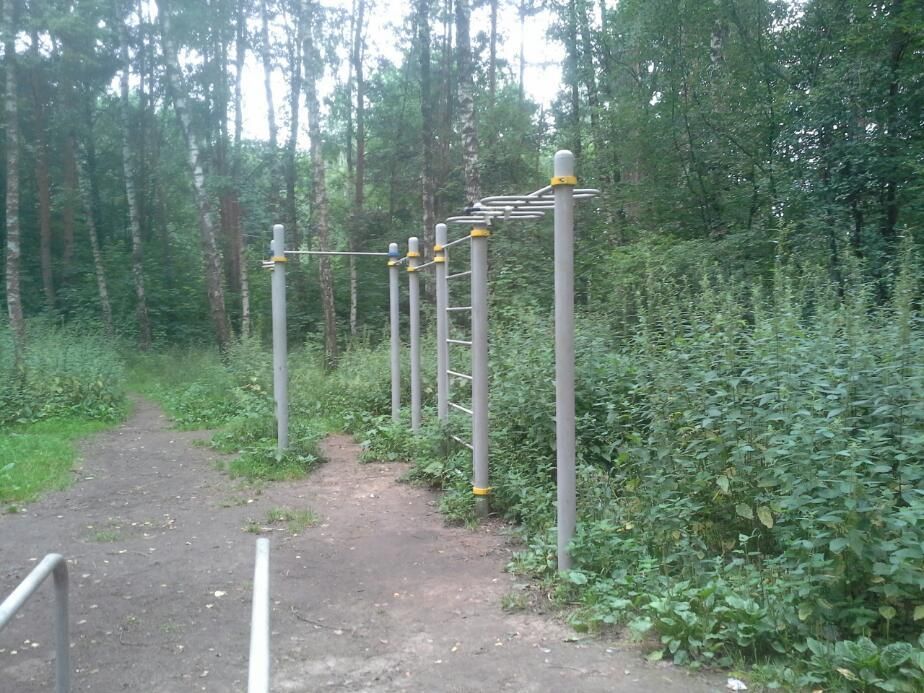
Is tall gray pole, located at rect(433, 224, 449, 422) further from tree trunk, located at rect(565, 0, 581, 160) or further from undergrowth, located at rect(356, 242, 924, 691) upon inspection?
tree trunk, located at rect(565, 0, 581, 160)

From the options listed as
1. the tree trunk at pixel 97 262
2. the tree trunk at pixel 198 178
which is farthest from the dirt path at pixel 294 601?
the tree trunk at pixel 97 262

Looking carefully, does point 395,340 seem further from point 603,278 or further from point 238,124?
point 238,124

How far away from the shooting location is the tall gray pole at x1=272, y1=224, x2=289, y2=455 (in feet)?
28.7

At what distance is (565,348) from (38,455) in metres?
7.28

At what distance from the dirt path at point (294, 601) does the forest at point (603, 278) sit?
391mm

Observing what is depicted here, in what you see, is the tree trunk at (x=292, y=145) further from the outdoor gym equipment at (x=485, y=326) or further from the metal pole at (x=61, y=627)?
the metal pole at (x=61, y=627)

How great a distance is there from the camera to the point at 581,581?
4406mm

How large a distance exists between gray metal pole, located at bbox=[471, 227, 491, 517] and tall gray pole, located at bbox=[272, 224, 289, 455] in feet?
10.3

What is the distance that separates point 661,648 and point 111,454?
8148mm

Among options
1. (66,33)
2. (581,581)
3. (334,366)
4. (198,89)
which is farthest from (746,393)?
(198,89)

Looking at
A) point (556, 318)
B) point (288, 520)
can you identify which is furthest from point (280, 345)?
point (556, 318)

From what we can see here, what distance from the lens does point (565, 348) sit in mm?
4723

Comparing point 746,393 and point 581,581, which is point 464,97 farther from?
point 581,581

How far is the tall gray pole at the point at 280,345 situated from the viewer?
8758 millimetres
